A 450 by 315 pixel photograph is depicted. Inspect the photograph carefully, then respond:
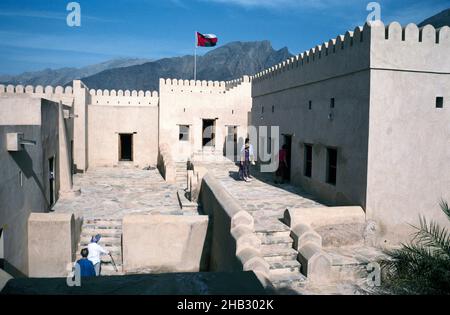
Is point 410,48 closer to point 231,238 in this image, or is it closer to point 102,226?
point 231,238

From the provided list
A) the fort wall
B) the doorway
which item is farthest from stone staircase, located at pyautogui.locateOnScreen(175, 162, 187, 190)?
the fort wall

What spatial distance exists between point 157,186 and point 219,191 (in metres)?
6.04

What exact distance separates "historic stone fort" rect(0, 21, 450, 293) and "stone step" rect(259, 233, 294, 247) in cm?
3

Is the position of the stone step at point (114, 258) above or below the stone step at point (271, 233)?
below

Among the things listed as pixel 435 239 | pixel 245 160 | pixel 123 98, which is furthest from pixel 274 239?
pixel 123 98

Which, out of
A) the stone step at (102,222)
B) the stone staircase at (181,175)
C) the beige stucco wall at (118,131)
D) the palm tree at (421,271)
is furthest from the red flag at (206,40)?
the palm tree at (421,271)

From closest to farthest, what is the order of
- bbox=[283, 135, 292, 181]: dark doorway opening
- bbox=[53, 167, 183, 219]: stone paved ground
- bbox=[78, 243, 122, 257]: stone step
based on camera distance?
bbox=[78, 243, 122, 257]: stone step < bbox=[53, 167, 183, 219]: stone paved ground < bbox=[283, 135, 292, 181]: dark doorway opening

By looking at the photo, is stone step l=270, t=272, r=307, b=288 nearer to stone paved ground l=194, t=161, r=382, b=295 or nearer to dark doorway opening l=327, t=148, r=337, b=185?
stone paved ground l=194, t=161, r=382, b=295

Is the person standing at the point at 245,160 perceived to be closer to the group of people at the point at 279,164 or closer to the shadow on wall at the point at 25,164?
the group of people at the point at 279,164

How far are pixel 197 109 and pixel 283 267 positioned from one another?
14.0m

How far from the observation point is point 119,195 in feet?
45.3

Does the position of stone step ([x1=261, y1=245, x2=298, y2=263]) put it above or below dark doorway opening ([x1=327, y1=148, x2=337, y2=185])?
below

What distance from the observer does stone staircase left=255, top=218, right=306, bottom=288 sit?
7223mm

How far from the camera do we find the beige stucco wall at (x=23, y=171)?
7.36 meters
